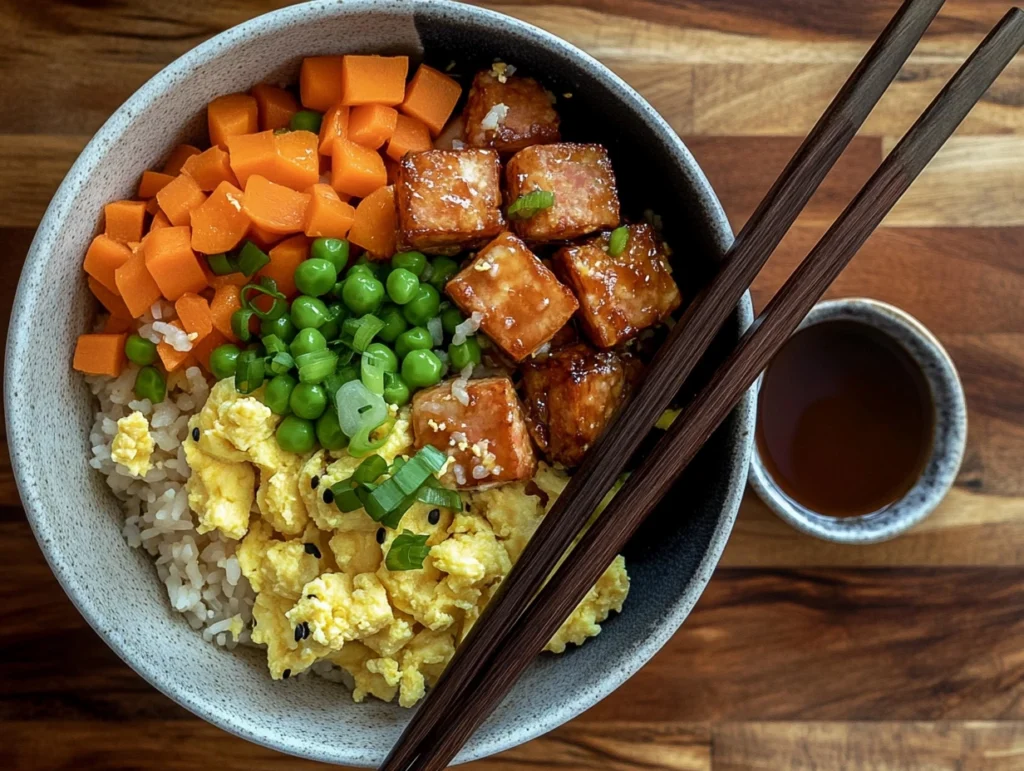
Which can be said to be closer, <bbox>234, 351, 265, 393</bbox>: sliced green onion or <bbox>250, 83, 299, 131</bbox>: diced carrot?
<bbox>234, 351, 265, 393</bbox>: sliced green onion

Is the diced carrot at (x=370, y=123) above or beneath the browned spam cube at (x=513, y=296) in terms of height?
above

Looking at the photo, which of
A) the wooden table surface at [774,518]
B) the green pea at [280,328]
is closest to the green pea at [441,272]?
the green pea at [280,328]

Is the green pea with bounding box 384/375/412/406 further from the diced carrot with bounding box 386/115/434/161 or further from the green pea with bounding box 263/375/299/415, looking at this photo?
the diced carrot with bounding box 386/115/434/161

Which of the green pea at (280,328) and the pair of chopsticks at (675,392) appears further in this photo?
the green pea at (280,328)

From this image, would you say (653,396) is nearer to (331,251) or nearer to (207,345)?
(331,251)

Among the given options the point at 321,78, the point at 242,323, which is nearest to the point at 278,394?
the point at 242,323

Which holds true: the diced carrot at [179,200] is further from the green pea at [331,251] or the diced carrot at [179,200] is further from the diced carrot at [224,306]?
the green pea at [331,251]

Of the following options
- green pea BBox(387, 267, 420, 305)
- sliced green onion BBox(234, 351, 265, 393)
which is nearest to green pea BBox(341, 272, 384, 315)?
green pea BBox(387, 267, 420, 305)
